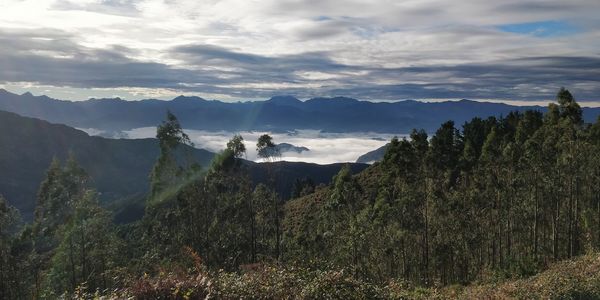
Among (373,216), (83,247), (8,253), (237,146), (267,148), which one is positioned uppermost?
(237,146)

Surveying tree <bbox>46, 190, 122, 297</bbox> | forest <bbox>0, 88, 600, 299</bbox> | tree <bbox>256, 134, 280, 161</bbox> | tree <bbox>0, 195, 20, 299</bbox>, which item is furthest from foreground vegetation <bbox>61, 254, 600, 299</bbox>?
tree <bbox>0, 195, 20, 299</bbox>

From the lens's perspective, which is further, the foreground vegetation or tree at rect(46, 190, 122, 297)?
tree at rect(46, 190, 122, 297)

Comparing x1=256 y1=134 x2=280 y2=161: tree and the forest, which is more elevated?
x1=256 y1=134 x2=280 y2=161: tree

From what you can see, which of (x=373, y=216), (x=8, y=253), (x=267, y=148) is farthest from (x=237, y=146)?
(x=8, y=253)

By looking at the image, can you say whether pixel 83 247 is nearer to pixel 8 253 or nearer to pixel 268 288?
pixel 8 253

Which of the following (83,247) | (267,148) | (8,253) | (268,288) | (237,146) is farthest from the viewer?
(237,146)

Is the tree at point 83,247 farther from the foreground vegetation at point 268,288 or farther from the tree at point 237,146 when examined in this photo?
the foreground vegetation at point 268,288

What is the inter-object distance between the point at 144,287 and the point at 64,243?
3066 centimetres

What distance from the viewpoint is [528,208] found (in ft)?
175

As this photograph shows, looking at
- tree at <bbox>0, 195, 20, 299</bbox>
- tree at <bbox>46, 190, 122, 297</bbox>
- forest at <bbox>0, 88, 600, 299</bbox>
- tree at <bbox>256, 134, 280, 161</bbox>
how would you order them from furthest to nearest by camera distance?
tree at <bbox>256, 134, 280, 161</bbox>, tree at <bbox>0, 195, 20, 299</bbox>, forest at <bbox>0, 88, 600, 299</bbox>, tree at <bbox>46, 190, 122, 297</bbox>

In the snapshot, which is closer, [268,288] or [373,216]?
[268,288]

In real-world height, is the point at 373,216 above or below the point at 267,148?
below

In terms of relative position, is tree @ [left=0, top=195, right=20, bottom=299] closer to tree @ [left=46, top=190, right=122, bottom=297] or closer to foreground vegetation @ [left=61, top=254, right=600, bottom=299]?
tree @ [left=46, top=190, right=122, bottom=297]

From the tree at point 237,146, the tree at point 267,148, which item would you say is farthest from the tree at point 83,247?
the tree at point 267,148
